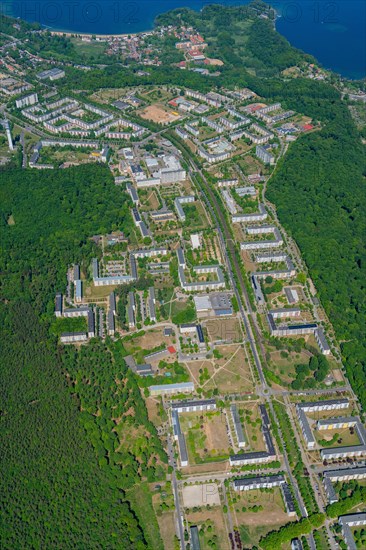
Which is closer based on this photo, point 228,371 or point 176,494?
point 176,494

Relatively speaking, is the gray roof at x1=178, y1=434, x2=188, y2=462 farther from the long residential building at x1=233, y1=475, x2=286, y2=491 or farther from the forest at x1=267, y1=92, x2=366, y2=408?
the forest at x1=267, y1=92, x2=366, y2=408

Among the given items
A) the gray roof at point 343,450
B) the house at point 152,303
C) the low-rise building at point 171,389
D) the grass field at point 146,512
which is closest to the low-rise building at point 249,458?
the gray roof at point 343,450

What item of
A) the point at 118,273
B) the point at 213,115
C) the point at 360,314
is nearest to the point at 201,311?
the point at 118,273

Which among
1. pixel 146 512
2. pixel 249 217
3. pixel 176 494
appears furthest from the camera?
pixel 249 217

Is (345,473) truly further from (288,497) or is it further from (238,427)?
(238,427)

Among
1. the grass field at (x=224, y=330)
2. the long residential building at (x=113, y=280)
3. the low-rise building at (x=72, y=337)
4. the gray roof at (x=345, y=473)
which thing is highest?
the long residential building at (x=113, y=280)

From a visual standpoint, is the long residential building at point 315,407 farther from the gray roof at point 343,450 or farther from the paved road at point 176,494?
the paved road at point 176,494

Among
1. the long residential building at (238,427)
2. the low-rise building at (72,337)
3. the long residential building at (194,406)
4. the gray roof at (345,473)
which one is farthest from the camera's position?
the low-rise building at (72,337)

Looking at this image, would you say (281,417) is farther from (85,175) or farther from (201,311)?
(85,175)

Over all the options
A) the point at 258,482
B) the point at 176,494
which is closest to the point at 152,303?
the point at 176,494
